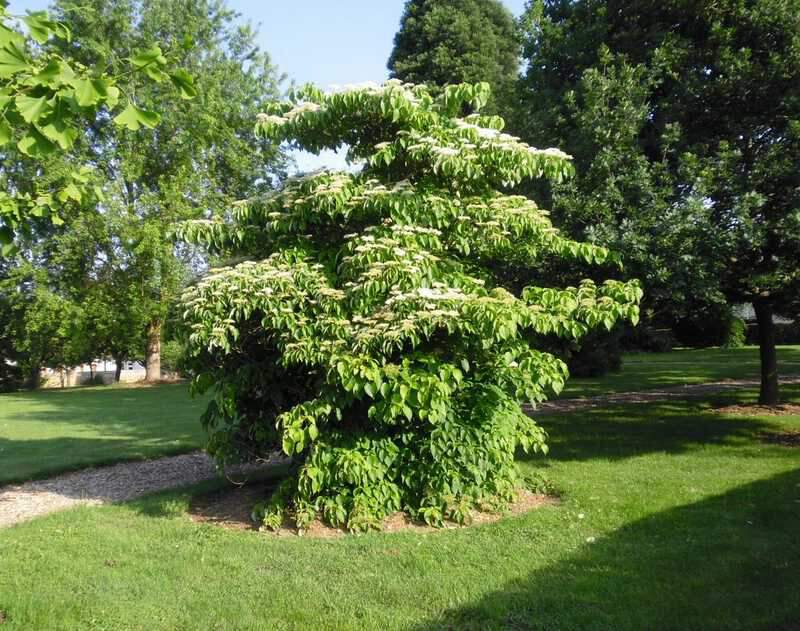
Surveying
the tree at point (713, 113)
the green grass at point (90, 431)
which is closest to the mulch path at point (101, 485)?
the green grass at point (90, 431)

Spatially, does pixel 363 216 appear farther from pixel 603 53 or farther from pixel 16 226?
pixel 603 53

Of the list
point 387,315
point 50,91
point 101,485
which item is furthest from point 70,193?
point 101,485

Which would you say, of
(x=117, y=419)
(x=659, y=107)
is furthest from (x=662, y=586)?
(x=117, y=419)

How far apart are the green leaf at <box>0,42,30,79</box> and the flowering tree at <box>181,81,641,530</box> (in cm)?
302

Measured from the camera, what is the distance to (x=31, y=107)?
2357mm

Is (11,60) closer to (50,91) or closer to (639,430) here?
(50,91)

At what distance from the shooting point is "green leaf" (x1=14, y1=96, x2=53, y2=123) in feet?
7.63

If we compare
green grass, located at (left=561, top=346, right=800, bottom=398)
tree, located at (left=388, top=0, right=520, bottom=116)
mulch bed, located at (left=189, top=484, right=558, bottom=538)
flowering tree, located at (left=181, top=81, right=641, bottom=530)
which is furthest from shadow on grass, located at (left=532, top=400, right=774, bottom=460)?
tree, located at (left=388, top=0, right=520, bottom=116)

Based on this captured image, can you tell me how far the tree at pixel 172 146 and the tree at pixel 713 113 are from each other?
56.1 feet

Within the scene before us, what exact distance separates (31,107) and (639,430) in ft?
31.6

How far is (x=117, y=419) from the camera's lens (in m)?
15.1

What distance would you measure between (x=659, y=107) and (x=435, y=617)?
6.35 m

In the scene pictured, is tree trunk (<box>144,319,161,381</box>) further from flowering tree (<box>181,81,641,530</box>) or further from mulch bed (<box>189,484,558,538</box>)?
flowering tree (<box>181,81,641,530</box>)

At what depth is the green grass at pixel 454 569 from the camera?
3.81 meters
